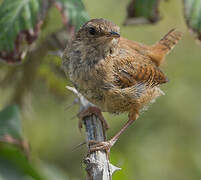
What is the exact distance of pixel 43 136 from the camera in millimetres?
5281

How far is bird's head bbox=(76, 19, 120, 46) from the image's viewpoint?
11.4 ft

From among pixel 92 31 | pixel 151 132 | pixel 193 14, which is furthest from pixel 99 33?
pixel 151 132

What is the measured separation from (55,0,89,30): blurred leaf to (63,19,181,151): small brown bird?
19 cm

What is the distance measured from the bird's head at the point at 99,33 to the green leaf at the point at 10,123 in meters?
0.79

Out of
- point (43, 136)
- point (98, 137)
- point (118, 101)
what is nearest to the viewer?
point (98, 137)

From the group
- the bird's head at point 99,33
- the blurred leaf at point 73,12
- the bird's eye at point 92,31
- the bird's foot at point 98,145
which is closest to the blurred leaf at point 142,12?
the bird's head at point 99,33

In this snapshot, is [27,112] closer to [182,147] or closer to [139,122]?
[139,122]

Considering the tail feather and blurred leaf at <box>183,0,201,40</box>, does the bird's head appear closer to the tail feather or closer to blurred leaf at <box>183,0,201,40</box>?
blurred leaf at <box>183,0,201,40</box>

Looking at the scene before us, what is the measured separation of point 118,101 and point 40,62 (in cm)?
75

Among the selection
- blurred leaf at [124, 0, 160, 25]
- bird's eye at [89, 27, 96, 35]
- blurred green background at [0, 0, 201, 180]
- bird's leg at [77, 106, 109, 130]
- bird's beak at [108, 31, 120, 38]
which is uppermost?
blurred green background at [0, 0, 201, 180]

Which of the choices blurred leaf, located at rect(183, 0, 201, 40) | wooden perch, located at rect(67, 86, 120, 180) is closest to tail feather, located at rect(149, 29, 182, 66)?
wooden perch, located at rect(67, 86, 120, 180)

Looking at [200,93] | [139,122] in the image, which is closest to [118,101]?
[139,122]

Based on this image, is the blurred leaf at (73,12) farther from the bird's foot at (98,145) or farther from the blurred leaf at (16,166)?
the blurred leaf at (16,166)

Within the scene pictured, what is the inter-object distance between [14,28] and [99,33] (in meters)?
0.65
